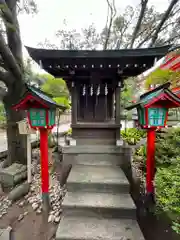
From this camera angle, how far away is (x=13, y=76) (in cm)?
348

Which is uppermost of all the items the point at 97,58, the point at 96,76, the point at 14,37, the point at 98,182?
the point at 14,37

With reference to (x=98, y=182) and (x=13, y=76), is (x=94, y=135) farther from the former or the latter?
(x=13, y=76)

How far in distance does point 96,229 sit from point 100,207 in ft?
0.91

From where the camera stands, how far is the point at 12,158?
3.88 meters

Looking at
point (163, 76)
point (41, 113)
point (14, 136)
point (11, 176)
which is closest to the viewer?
point (41, 113)

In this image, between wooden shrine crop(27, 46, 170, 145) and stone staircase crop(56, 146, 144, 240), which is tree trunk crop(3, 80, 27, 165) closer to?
wooden shrine crop(27, 46, 170, 145)

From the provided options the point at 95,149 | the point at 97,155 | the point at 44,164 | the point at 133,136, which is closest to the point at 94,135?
the point at 95,149

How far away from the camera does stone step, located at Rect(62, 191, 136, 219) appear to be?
6.68 feet

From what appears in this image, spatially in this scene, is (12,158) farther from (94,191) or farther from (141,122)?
(141,122)

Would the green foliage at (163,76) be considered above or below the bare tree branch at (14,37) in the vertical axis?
below

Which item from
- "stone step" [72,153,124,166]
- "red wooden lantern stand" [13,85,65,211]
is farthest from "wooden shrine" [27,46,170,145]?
"red wooden lantern stand" [13,85,65,211]

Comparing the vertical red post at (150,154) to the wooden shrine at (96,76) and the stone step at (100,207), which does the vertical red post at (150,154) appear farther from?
the wooden shrine at (96,76)

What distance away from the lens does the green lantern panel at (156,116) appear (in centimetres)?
210

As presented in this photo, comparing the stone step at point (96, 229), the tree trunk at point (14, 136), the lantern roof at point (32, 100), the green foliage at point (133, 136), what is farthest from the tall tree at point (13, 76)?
the green foliage at point (133, 136)
